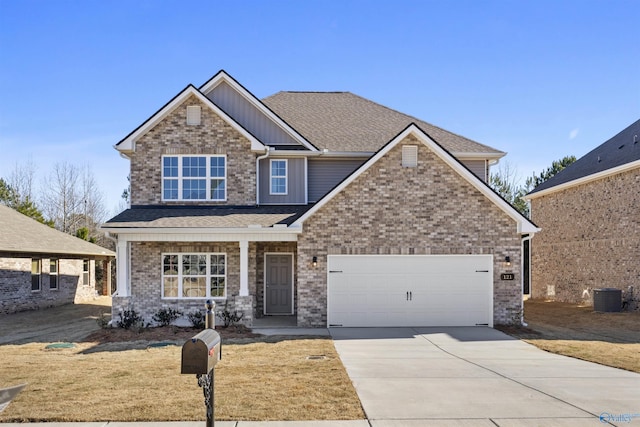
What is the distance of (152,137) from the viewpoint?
17406mm

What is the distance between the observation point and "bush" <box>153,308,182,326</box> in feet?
51.6

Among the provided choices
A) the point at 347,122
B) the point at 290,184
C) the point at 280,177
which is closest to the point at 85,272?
the point at 280,177

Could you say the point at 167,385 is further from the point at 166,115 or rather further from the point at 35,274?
the point at 35,274

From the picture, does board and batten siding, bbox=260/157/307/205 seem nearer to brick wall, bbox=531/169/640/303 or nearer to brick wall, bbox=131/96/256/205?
brick wall, bbox=131/96/256/205

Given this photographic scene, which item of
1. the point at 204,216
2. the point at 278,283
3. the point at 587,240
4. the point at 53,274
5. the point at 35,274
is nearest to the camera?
the point at 204,216

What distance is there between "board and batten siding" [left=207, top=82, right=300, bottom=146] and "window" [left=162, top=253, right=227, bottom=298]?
487 centimetres

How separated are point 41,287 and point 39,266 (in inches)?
36.8

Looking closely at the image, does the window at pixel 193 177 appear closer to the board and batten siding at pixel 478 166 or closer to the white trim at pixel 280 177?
the white trim at pixel 280 177

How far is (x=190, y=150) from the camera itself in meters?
17.5

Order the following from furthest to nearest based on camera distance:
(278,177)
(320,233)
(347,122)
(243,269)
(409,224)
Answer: (347,122)
(278,177)
(243,269)
(409,224)
(320,233)

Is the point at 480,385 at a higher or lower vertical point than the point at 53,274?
lower

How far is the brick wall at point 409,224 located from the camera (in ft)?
50.2

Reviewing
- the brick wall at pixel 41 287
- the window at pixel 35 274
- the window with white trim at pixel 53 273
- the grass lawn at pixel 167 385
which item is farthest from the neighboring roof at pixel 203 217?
the window with white trim at pixel 53 273

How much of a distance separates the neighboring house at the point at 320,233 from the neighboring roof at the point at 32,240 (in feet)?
23.5
